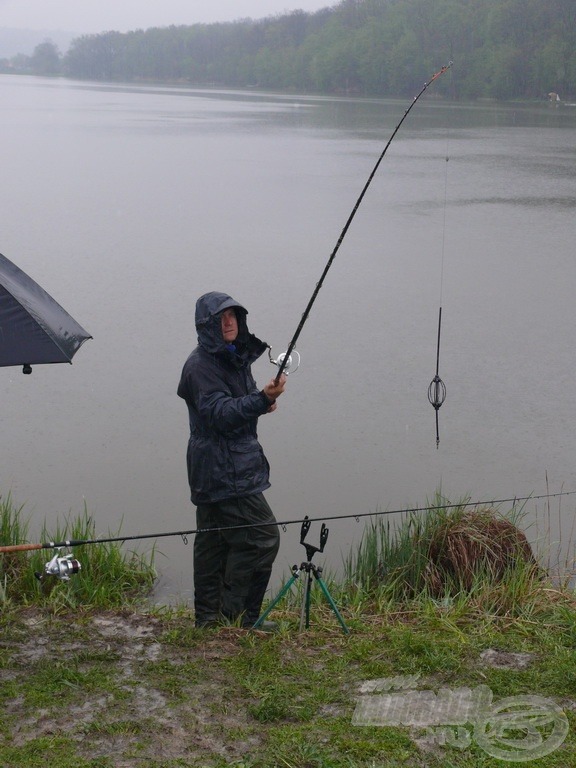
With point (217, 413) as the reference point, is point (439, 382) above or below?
below

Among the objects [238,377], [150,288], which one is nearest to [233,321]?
[238,377]

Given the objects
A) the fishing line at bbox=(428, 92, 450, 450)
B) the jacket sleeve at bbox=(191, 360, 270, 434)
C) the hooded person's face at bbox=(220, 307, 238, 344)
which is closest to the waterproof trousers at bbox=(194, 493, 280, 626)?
the jacket sleeve at bbox=(191, 360, 270, 434)

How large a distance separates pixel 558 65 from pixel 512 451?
2836 cm

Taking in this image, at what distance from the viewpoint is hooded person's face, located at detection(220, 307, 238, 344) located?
113 inches

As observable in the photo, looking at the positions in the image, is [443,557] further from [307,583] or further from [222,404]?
[222,404]

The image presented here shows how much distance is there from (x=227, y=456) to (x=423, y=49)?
29093 millimetres

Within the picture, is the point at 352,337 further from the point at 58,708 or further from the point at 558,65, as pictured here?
the point at 558,65

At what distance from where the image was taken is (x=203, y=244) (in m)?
10.4

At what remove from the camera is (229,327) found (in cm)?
289

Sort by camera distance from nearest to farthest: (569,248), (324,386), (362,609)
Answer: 1. (362,609)
2. (324,386)
3. (569,248)

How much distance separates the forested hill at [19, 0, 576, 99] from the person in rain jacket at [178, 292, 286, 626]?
12.5m

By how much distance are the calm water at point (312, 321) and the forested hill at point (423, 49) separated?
3544mm

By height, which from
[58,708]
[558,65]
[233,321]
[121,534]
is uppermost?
[558,65]

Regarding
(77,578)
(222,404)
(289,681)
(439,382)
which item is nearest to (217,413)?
(222,404)
